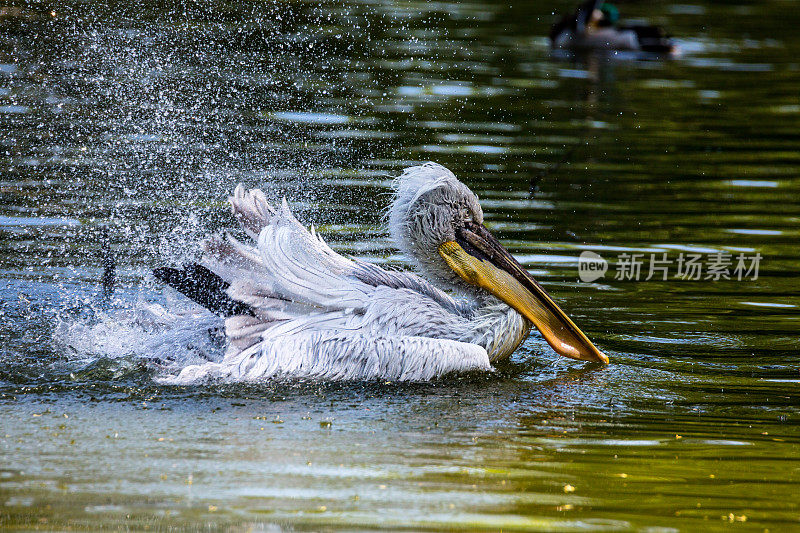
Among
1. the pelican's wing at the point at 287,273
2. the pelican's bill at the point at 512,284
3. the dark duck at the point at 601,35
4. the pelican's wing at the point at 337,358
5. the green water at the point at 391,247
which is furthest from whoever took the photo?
the dark duck at the point at 601,35

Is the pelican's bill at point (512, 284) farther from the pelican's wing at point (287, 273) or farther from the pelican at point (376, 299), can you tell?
the pelican's wing at point (287, 273)

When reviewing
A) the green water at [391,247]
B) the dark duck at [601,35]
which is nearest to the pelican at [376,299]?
the green water at [391,247]

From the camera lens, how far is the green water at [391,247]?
4105 mm

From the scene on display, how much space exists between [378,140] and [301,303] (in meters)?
4.64

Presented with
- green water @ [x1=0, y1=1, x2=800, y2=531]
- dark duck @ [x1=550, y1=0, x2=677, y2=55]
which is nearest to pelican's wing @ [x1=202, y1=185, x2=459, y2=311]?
green water @ [x1=0, y1=1, x2=800, y2=531]

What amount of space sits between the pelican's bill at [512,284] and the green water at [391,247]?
7.4 inches

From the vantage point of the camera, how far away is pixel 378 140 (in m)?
9.92

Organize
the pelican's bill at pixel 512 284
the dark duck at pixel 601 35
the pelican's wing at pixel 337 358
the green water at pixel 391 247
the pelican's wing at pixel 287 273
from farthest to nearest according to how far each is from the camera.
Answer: the dark duck at pixel 601 35, the pelican's bill at pixel 512 284, the pelican's wing at pixel 287 273, the pelican's wing at pixel 337 358, the green water at pixel 391 247

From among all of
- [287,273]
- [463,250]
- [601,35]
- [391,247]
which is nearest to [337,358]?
[287,273]

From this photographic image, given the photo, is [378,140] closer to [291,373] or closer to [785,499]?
[291,373]

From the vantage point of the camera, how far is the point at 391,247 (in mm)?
7551

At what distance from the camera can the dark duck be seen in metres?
15.8

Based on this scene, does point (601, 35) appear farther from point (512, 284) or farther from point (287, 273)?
point (287, 273)

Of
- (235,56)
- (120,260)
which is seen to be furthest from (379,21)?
(120,260)
